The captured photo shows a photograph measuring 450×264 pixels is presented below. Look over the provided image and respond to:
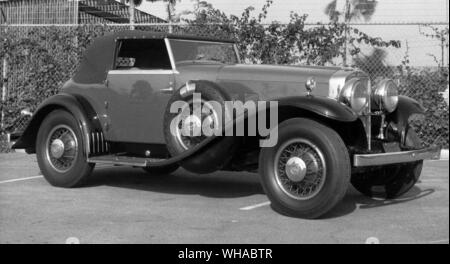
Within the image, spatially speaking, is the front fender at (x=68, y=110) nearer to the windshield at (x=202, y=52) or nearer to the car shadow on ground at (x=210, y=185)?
the car shadow on ground at (x=210, y=185)

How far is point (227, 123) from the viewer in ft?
19.4

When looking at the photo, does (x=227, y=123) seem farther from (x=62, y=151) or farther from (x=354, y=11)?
(x=354, y=11)

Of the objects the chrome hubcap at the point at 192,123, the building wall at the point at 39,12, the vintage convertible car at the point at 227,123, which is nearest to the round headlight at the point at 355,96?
the vintage convertible car at the point at 227,123

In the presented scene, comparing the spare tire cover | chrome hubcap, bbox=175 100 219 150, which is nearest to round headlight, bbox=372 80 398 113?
the spare tire cover

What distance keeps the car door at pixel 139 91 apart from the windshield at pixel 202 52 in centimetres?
15

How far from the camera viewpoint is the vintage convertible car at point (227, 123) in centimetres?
546

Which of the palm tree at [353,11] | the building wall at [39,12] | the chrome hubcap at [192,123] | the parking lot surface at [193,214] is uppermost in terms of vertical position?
the building wall at [39,12]

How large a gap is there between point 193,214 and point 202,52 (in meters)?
2.26

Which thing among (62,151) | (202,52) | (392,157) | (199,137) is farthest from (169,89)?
(392,157)

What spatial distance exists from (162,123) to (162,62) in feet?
2.42

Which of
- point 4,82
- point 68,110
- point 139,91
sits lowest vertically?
point 68,110

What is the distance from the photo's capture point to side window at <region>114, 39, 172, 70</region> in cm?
693

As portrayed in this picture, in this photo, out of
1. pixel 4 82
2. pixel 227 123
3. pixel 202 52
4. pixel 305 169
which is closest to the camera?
pixel 305 169

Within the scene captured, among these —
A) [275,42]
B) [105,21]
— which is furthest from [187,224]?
[105,21]
